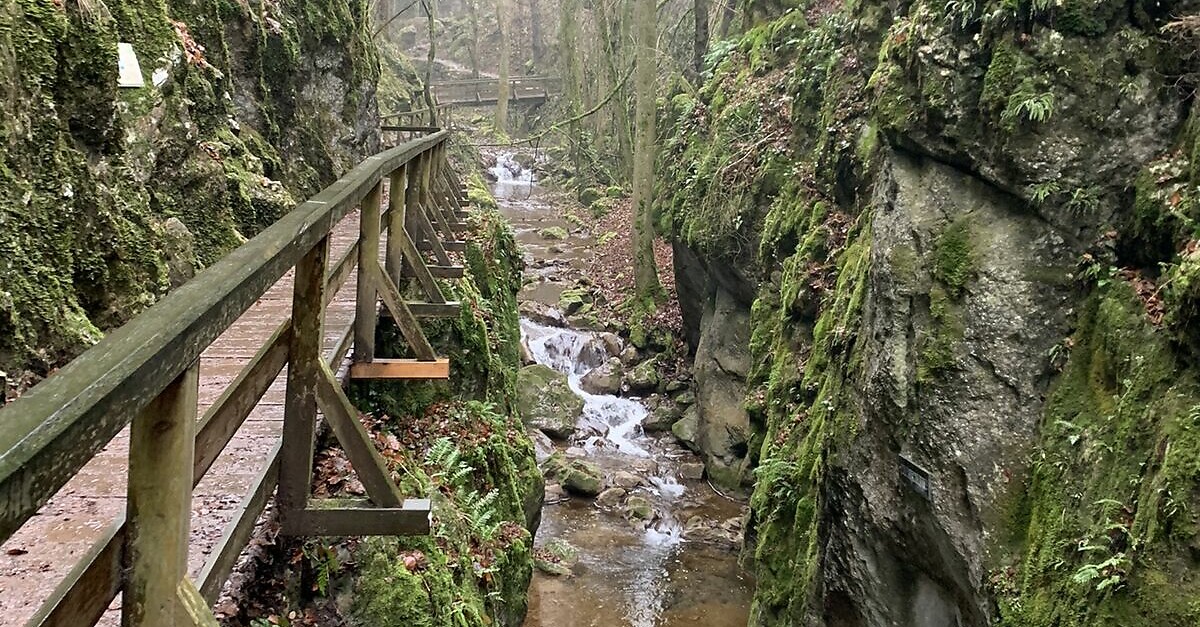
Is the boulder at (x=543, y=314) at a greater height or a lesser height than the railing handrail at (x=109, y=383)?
lesser

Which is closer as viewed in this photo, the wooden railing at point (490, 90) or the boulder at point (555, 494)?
the boulder at point (555, 494)

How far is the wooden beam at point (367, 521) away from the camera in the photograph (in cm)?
311

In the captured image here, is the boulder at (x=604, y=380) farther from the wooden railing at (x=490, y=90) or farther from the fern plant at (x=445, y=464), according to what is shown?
the wooden railing at (x=490, y=90)

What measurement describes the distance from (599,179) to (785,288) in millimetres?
20639

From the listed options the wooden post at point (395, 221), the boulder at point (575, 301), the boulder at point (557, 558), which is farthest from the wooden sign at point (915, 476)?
the boulder at point (575, 301)

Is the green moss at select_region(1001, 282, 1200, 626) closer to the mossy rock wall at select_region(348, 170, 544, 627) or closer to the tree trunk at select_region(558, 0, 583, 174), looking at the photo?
the mossy rock wall at select_region(348, 170, 544, 627)

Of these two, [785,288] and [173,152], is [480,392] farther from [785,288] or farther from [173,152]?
[785,288]

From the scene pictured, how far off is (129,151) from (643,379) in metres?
11.9

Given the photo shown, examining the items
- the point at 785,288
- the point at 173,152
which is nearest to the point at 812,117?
the point at 785,288

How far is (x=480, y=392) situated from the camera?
6.73 metres

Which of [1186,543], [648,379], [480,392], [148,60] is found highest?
[148,60]

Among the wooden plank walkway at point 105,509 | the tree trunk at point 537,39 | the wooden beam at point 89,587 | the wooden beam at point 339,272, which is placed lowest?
the wooden plank walkway at point 105,509

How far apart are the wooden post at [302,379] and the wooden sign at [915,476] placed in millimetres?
5179

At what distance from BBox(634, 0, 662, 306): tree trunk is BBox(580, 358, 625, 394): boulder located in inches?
81.4
